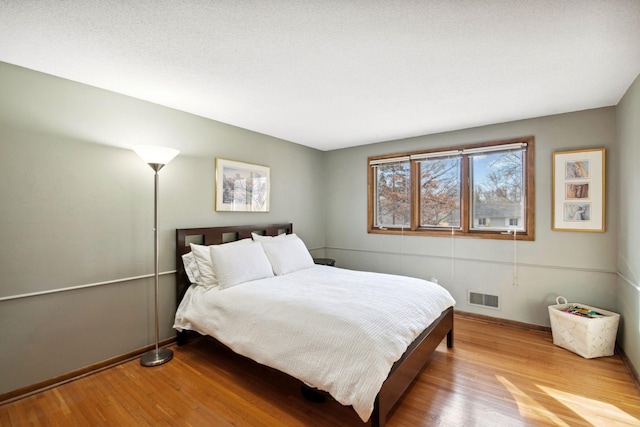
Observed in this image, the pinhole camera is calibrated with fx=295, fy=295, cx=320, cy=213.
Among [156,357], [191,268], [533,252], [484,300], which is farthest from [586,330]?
[156,357]

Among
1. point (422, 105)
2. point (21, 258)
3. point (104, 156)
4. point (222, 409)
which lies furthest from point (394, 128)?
point (21, 258)

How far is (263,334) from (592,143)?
3.75m

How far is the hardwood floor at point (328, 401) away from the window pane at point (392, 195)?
2060 millimetres

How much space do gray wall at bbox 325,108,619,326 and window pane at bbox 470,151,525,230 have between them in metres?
0.19

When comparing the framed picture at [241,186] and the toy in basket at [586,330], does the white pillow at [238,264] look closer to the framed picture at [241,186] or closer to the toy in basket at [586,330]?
the framed picture at [241,186]

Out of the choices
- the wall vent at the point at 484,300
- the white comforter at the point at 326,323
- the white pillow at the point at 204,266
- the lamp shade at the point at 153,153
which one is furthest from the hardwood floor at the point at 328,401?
the lamp shade at the point at 153,153

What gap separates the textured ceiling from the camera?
158cm

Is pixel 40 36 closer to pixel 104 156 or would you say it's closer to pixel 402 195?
pixel 104 156

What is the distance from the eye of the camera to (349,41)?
1.86 meters

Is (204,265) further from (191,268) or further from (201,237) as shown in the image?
(201,237)

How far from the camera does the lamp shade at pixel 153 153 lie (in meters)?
2.53

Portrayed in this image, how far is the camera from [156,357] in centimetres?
271

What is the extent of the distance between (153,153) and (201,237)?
1.10 m

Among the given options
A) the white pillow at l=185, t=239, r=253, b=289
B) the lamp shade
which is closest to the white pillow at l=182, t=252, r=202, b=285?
the white pillow at l=185, t=239, r=253, b=289
